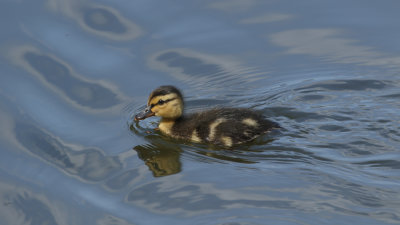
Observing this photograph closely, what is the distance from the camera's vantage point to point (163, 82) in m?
6.90

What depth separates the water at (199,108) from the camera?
16.1ft

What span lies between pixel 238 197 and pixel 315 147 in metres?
1.06

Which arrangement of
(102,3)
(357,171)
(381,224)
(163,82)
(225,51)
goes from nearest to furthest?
(381,224)
(357,171)
(163,82)
(225,51)
(102,3)

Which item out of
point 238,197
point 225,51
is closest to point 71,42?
point 225,51

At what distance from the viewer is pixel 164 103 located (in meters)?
6.23

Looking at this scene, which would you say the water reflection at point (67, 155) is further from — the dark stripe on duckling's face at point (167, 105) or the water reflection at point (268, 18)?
the water reflection at point (268, 18)

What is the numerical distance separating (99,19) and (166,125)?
187 cm

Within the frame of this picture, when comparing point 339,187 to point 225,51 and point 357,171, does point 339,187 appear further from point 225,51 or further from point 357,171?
point 225,51

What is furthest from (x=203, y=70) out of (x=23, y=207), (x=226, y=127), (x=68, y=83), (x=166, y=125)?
(x=23, y=207)

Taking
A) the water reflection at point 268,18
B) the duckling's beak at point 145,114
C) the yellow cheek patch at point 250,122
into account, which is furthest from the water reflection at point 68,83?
the water reflection at point 268,18

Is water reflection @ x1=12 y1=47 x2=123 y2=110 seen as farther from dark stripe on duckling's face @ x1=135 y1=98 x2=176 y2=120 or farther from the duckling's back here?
the duckling's back

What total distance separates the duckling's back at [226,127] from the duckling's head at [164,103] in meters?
0.18

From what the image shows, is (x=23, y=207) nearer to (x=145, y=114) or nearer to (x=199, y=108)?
(x=145, y=114)

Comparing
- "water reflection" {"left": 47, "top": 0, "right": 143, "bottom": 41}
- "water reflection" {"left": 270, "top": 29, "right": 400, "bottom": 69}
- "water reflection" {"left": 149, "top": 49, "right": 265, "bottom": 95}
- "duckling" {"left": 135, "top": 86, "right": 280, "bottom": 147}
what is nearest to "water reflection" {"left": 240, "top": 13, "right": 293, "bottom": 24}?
"water reflection" {"left": 270, "top": 29, "right": 400, "bottom": 69}
